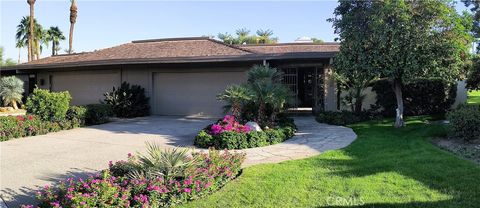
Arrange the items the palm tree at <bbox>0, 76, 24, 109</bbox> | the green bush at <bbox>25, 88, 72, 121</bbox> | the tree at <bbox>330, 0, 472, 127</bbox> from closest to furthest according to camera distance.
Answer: the tree at <bbox>330, 0, 472, 127</bbox>
the green bush at <bbox>25, 88, 72, 121</bbox>
the palm tree at <bbox>0, 76, 24, 109</bbox>

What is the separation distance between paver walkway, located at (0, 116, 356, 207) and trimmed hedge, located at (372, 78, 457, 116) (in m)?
3.24

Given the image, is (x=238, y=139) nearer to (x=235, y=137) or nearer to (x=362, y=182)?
(x=235, y=137)

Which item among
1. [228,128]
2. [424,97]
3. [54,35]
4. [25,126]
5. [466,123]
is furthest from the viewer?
[54,35]

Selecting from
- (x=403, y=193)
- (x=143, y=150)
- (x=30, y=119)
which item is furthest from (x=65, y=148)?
(x=403, y=193)

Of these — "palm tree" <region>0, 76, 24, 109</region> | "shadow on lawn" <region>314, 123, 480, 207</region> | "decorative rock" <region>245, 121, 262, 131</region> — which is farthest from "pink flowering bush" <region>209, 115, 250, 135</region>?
"palm tree" <region>0, 76, 24, 109</region>

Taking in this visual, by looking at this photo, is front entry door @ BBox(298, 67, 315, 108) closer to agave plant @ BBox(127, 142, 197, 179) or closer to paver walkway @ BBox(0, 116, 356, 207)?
paver walkway @ BBox(0, 116, 356, 207)

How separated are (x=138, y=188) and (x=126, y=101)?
11.9 meters

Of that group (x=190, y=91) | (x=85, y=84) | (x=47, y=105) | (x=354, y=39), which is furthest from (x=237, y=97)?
(x=85, y=84)

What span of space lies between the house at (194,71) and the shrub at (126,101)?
3.13 ft

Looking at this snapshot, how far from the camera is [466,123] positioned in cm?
780

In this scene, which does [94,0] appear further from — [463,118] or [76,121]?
[463,118]

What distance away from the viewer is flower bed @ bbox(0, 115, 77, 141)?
985cm

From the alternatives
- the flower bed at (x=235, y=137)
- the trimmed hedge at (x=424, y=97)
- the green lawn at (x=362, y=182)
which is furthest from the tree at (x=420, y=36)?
the flower bed at (x=235, y=137)

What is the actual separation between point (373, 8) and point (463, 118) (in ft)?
11.9
